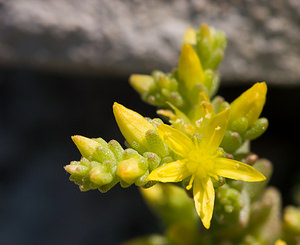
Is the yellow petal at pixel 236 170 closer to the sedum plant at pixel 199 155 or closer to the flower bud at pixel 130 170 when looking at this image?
the sedum plant at pixel 199 155

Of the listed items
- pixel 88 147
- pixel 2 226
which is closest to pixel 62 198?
pixel 2 226

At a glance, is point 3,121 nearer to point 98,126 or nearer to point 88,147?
point 98,126

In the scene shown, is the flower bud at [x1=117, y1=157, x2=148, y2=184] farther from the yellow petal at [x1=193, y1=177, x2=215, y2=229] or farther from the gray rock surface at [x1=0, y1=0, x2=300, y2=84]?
the gray rock surface at [x1=0, y1=0, x2=300, y2=84]

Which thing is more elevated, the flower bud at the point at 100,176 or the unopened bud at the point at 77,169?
the unopened bud at the point at 77,169

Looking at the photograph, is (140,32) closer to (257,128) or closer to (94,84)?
(94,84)

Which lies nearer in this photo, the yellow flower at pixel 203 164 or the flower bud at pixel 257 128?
the yellow flower at pixel 203 164

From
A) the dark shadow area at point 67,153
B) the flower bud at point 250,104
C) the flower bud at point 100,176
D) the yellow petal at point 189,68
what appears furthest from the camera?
the dark shadow area at point 67,153

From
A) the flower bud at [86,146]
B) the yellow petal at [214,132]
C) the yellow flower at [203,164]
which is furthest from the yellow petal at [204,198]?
the flower bud at [86,146]
